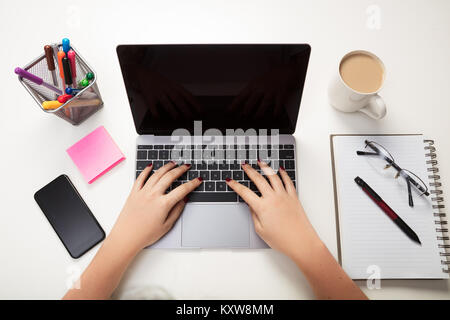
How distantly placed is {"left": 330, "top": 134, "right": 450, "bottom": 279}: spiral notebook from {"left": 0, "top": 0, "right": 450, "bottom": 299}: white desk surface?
0.03 metres

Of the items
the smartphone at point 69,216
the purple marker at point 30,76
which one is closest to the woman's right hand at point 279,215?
the smartphone at point 69,216

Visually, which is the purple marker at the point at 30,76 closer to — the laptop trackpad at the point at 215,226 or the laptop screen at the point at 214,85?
the laptop screen at the point at 214,85

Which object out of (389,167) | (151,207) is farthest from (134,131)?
(389,167)

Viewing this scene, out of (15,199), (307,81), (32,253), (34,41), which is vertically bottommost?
(32,253)

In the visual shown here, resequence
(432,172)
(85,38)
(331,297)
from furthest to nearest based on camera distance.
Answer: (85,38)
(432,172)
(331,297)

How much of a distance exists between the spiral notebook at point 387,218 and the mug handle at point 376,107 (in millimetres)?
73

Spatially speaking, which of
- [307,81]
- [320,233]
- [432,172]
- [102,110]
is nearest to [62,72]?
[102,110]

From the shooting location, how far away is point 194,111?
2.25ft

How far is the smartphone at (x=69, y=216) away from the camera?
2.33 ft

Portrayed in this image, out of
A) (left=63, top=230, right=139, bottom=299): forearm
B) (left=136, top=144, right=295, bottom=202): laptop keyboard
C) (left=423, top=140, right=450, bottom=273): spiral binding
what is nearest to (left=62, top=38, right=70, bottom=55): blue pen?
(left=136, top=144, right=295, bottom=202): laptop keyboard

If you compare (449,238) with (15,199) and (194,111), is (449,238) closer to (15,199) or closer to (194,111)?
(194,111)

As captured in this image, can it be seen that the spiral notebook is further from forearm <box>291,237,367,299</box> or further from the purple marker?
the purple marker

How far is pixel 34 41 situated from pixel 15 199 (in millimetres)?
468

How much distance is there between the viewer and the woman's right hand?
660mm
